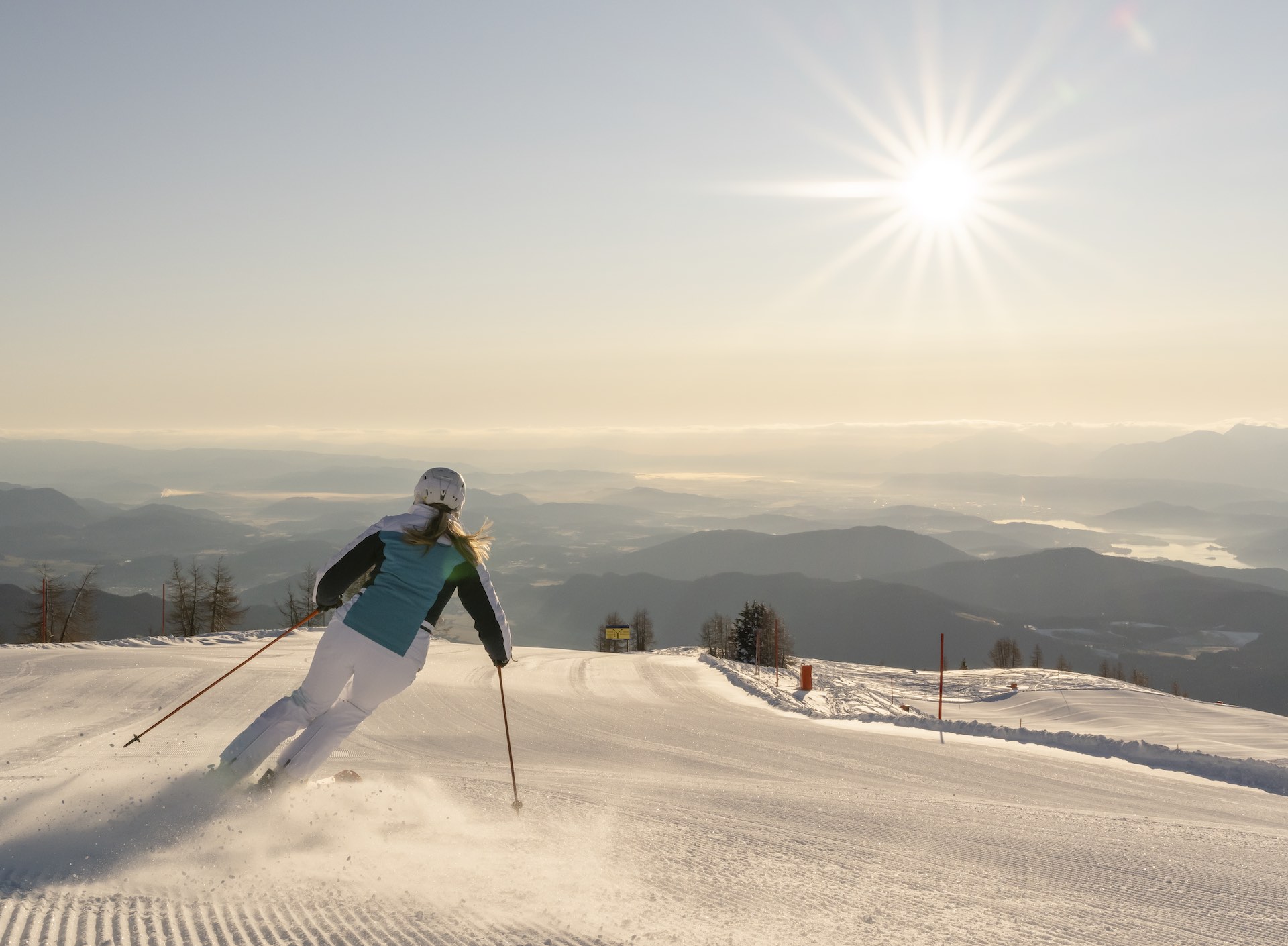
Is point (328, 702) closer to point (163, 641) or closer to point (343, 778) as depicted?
point (343, 778)

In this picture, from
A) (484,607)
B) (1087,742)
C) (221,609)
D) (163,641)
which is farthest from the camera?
(221,609)

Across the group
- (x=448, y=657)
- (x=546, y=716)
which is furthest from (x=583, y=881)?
(x=448, y=657)

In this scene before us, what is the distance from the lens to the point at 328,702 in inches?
171

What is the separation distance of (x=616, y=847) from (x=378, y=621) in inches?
74.9

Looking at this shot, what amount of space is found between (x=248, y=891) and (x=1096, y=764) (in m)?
8.98

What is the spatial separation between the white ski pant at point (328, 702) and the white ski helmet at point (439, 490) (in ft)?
3.05

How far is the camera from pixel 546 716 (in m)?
10.5

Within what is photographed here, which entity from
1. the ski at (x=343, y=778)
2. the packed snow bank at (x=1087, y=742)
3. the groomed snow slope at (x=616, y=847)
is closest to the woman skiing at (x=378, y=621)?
the groomed snow slope at (x=616, y=847)

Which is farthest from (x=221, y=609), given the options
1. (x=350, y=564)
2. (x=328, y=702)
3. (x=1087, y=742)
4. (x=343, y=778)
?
(x=328, y=702)

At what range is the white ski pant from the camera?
420 centimetres

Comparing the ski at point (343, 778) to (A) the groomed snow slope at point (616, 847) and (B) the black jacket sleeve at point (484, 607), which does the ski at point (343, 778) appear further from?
(B) the black jacket sleeve at point (484, 607)

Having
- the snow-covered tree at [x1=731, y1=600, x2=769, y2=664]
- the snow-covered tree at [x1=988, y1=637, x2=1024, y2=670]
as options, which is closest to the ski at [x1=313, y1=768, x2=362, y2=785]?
the snow-covered tree at [x1=731, y1=600, x2=769, y2=664]

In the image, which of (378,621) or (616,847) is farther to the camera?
(378,621)

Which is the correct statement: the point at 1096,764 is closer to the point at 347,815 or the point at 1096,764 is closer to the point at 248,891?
the point at 347,815
